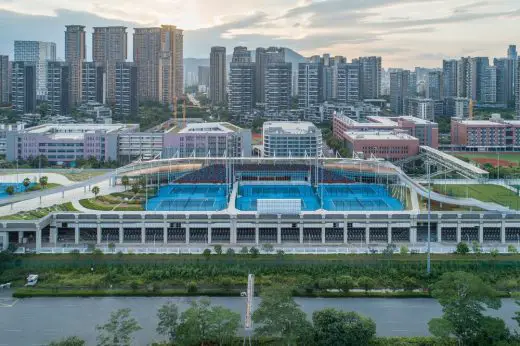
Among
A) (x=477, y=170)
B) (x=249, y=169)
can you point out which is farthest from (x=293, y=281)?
(x=477, y=170)

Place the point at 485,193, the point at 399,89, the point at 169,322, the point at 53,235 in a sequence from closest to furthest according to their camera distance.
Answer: the point at 169,322 → the point at 53,235 → the point at 485,193 → the point at 399,89

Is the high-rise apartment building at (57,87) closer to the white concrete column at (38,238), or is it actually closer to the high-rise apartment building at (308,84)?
the high-rise apartment building at (308,84)

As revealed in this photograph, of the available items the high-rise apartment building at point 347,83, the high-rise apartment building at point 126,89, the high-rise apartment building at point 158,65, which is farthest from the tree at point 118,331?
the high-rise apartment building at point 158,65

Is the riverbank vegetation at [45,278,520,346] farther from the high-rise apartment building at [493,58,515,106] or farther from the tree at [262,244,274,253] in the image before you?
the high-rise apartment building at [493,58,515,106]

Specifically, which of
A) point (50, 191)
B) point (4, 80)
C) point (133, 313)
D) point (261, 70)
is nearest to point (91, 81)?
point (4, 80)

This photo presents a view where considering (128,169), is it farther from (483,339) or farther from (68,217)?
(483,339)

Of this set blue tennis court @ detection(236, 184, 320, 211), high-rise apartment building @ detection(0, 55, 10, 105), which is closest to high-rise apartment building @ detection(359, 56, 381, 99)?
high-rise apartment building @ detection(0, 55, 10, 105)

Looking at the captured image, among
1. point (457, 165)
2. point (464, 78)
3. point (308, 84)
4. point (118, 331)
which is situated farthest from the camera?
point (464, 78)

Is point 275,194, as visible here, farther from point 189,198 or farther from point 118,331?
point 118,331
